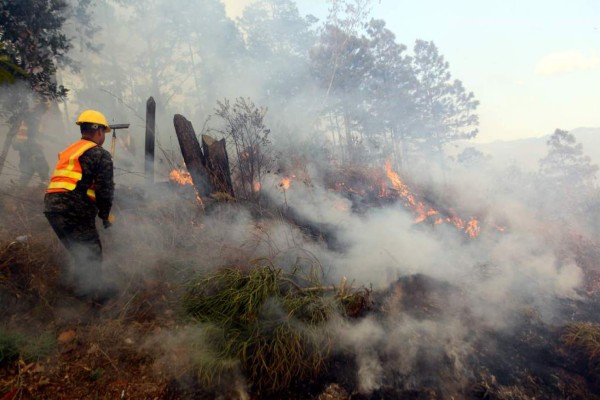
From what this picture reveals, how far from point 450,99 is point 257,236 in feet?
80.1

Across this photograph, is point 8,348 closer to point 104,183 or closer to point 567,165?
point 104,183

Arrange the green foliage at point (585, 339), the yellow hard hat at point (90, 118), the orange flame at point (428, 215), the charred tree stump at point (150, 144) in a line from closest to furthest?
1. the yellow hard hat at point (90, 118)
2. the green foliage at point (585, 339)
3. the charred tree stump at point (150, 144)
4. the orange flame at point (428, 215)

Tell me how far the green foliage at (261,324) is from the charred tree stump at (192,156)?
2.49 metres

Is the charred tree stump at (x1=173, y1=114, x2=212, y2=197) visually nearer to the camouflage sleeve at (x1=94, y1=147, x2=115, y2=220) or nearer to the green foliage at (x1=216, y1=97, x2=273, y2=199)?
the green foliage at (x1=216, y1=97, x2=273, y2=199)

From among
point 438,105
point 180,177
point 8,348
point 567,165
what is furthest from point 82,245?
point 567,165

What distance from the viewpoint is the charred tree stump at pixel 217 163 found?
609 centimetres

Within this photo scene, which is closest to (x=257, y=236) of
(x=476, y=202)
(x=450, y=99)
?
(x=476, y=202)

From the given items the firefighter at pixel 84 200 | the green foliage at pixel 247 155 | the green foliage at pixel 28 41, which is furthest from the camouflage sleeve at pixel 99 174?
the green foliage at pixel 28 41

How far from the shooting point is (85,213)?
12.3 ft

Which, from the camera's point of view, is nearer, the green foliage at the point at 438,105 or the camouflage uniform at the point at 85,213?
the camouflage uniform at the point at 85,213

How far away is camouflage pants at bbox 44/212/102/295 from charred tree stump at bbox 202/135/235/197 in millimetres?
2522

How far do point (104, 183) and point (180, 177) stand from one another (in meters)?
3.15

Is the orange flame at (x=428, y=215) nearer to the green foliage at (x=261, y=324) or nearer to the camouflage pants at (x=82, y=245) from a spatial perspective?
the green foliage at (x=261, y=324)

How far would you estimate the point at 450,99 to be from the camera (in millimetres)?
24562
